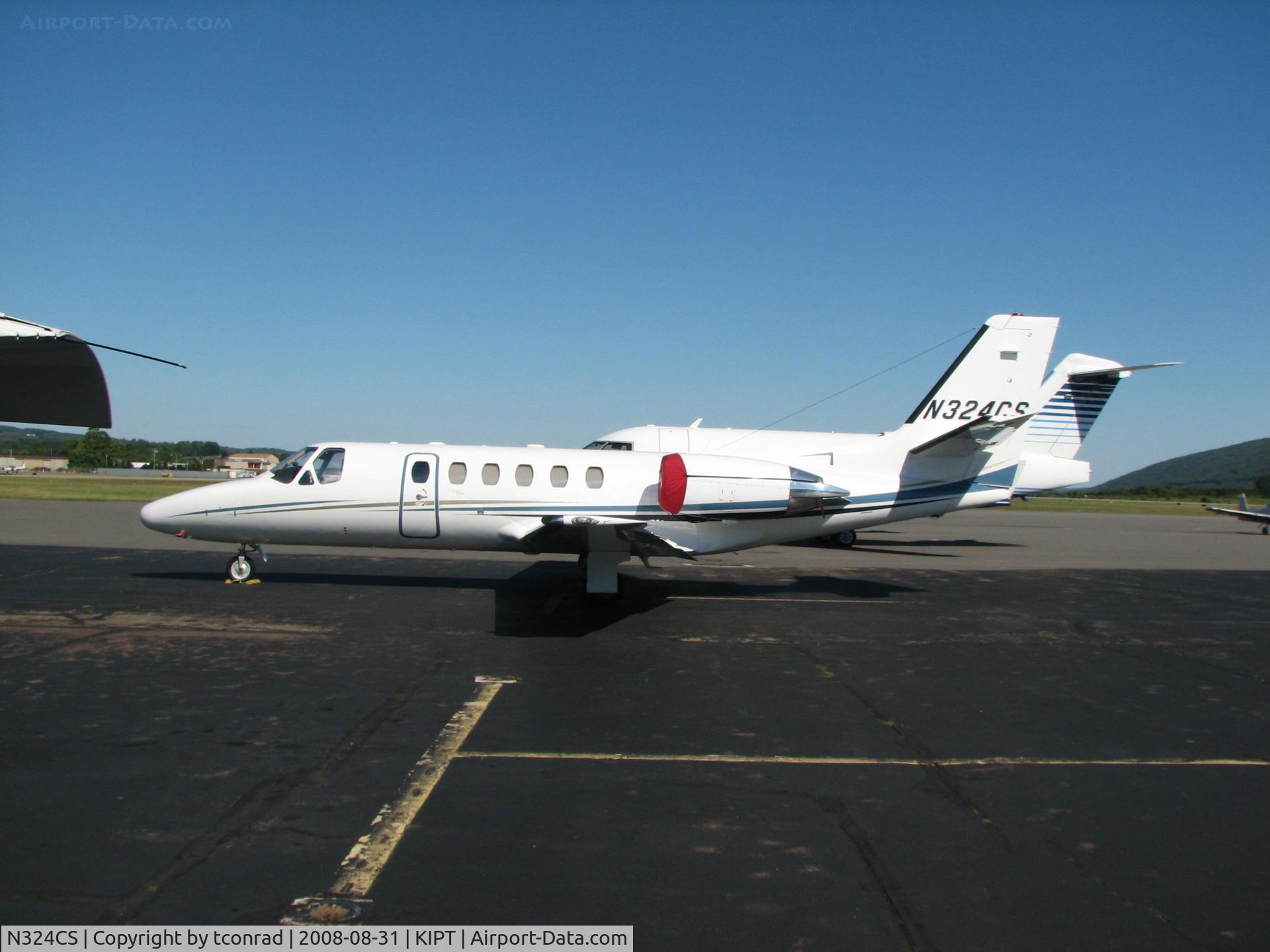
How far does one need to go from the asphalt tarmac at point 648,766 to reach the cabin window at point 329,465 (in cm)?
186

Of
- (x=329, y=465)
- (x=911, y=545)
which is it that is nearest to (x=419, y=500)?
(x=329, y=465)

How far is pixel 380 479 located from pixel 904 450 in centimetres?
935

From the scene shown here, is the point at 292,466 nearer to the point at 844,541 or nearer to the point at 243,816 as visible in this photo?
the point at 243,816

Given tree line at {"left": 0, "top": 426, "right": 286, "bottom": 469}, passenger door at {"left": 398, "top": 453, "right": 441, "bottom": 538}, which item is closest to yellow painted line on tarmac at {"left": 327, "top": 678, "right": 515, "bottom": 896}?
passenger door at {"left": 398, "top": 453, "right": 441, "bottom": 538}

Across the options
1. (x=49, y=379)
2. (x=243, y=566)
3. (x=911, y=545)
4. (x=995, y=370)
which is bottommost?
(x=911, y=545)

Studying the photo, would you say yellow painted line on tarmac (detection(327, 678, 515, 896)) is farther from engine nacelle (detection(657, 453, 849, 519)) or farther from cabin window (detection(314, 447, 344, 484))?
cabin window (detection(314, 447, 344, 484))

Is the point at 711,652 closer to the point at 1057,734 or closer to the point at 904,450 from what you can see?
the point at 1057,734

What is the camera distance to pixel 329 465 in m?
13.2

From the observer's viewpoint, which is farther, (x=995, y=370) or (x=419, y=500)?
(x=995, y=370)

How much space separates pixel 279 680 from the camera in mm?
7688

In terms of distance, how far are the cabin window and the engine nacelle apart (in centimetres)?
522

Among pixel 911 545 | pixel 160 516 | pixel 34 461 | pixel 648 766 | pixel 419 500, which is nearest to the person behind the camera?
pixel 648 766

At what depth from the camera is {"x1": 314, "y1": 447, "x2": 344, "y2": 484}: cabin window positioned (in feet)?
42.9
